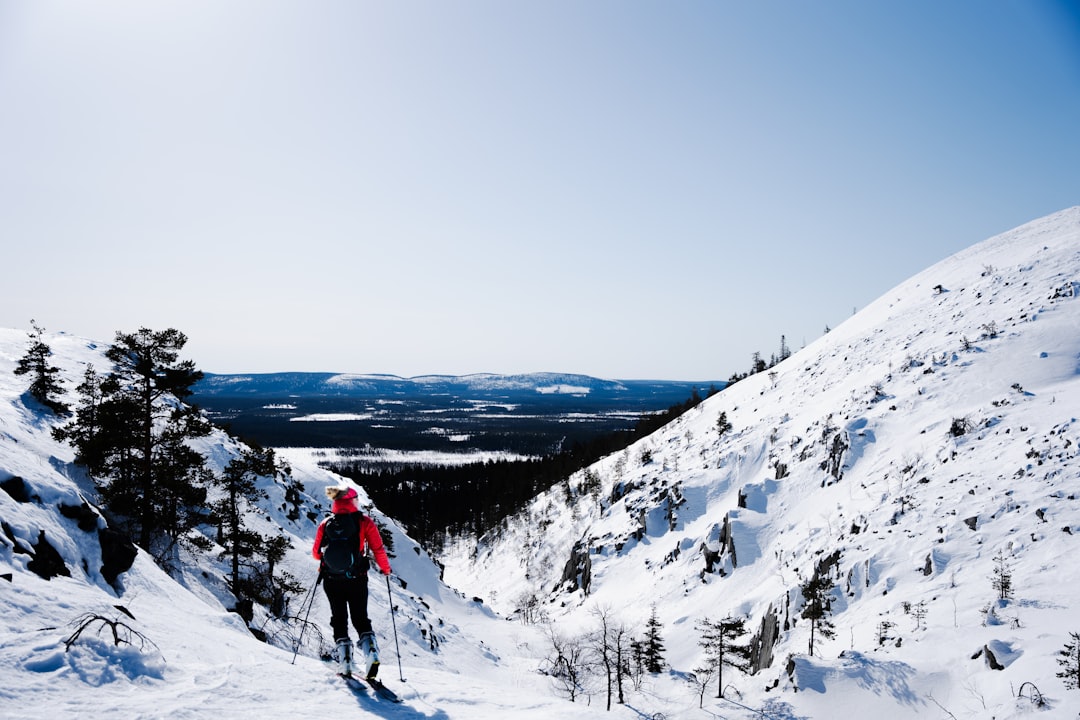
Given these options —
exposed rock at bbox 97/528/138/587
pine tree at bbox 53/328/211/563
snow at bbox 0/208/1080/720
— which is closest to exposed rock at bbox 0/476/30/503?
snow at bbox 0/208/1080/720

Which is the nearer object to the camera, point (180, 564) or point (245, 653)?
point (245, 653)

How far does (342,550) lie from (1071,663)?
1807 centimetres

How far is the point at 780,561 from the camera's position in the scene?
107 feet

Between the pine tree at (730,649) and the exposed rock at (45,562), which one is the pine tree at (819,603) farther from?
the exposed rock at (45,562)

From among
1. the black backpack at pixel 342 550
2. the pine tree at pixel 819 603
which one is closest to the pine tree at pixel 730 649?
the pine tree at pixel 819 603

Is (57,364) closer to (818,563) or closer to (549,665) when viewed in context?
(549,665)

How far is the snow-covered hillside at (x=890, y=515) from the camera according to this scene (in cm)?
1527

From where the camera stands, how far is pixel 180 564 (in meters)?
18.4

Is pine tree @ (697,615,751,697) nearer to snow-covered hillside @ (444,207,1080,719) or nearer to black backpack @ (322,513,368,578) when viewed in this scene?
snow-covered hillside @ (444,207,1080,719)

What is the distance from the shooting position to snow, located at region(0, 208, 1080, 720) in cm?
645

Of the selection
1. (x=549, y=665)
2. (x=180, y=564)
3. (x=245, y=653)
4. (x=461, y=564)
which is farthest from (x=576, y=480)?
(x=245, y=653)

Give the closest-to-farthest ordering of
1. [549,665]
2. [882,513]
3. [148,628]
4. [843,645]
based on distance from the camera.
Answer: [148,628]
[843,645]
[882,513]
[549,665]

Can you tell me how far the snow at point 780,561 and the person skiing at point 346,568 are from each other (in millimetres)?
579

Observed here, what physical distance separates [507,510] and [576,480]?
1701cm
